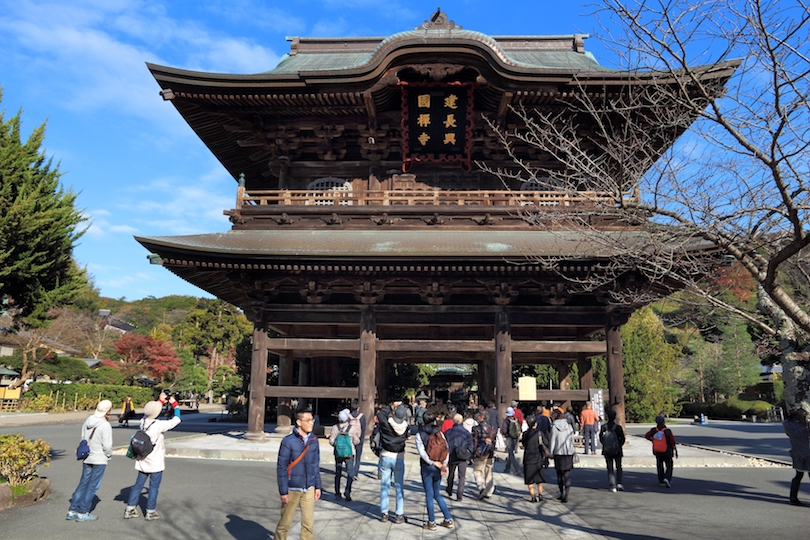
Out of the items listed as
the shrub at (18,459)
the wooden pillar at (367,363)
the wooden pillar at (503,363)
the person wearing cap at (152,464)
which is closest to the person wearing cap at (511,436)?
the wooden pillar at (503,363)

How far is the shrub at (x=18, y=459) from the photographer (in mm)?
7699

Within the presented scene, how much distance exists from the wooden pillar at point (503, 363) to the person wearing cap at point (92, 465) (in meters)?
9.42

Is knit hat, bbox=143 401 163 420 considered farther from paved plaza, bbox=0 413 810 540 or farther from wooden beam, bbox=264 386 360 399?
wooden beam, bbox=264 386 360 399

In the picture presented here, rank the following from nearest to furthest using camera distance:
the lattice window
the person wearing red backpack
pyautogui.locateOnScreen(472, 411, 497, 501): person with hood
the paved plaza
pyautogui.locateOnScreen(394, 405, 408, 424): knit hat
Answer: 1. the paved plaza
2. pyautogui.locateOnScreen(394, 405, 408, 424): knit hat
3. pyautogui.locateOnScreen(472, 411, 497, 501): person with hood
4. the person wearing red backpack
5. the lattice window

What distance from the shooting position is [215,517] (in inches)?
285

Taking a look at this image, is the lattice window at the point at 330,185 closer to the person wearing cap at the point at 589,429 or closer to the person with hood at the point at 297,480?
the person wearing cap at the point at 589,429

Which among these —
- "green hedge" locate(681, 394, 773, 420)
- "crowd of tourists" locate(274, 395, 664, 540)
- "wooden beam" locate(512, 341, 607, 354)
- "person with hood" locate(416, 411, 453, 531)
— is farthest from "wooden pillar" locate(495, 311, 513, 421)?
"green hedge" locate(681, 394, 773, 420)

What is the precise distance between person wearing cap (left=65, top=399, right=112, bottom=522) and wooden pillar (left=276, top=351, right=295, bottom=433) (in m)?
9.14

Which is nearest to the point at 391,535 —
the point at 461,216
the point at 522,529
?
the point at 522,529

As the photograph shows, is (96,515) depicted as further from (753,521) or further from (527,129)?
(527,129)

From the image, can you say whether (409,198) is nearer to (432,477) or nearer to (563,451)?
(563,451)

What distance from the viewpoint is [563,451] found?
856 centimetres

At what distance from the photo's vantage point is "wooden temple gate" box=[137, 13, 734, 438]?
1356cm

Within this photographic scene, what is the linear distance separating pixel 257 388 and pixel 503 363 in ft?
23.4
